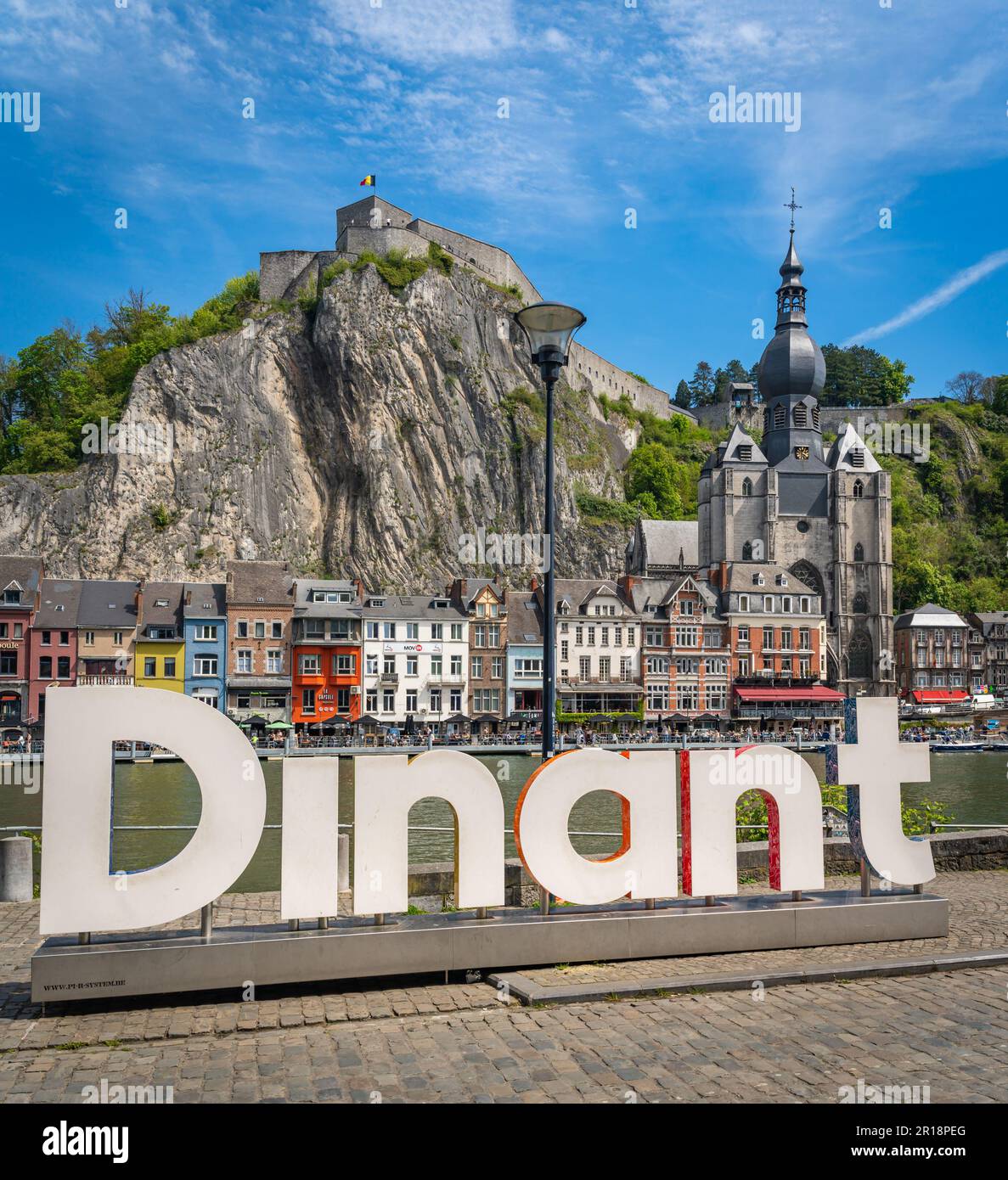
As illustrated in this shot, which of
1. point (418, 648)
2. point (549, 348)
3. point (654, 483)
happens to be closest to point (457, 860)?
point (549, 348)

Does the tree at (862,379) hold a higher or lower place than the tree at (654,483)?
higher

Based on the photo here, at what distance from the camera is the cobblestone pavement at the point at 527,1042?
6.73 metres

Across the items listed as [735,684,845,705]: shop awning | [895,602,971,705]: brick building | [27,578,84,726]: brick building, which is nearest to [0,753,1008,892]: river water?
[27,578,84,726]: brick building

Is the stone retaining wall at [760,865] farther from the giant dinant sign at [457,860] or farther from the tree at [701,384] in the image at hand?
the tree at [701,384]

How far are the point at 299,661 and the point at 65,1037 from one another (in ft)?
196

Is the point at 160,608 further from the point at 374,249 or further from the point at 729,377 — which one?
the point at 729,377

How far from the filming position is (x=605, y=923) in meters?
9.91

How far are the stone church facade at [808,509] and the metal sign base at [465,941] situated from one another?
83.7 m

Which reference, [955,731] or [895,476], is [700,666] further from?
[895,476]

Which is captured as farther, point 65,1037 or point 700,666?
point 700,666

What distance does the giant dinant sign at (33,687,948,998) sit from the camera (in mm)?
8750

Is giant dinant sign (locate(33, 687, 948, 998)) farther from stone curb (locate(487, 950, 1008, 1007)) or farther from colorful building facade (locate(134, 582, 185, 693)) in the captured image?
colorful building facade (locate(134, 582, 185, 693))

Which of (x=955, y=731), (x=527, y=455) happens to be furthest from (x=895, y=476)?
(x=955, y=731)

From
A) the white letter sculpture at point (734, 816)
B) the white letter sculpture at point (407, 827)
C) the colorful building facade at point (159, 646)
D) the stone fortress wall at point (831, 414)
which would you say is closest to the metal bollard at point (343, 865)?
the white letter sculpture at point (407, 827)
